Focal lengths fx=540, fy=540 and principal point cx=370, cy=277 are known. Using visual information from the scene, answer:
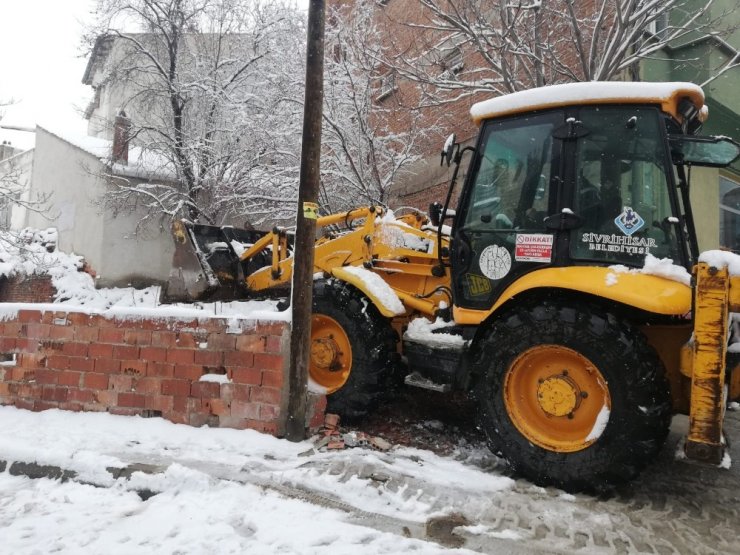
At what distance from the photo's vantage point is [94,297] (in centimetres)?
1364

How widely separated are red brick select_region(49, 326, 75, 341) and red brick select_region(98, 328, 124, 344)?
0.87 ft

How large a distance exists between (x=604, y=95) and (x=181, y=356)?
344 cm

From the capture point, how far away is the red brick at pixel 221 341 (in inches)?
156

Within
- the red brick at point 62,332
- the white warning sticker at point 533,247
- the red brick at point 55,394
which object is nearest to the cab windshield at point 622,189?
the white warning sticker at point 533,247

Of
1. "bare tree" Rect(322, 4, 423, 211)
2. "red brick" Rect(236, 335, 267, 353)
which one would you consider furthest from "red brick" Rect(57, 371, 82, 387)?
"bare tree" Rect(322, 4, 423, 211)

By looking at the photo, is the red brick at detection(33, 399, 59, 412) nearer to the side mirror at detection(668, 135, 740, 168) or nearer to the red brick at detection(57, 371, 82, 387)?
the red brick at detection(57, 371, 82, 387)

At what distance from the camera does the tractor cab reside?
11.0 ft

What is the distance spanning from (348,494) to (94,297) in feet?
41.6

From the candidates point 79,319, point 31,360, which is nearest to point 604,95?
point 79,319

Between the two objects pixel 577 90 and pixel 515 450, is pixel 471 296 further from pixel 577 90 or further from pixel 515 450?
pixel 577 90

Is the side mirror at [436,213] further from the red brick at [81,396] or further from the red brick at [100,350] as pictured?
the red brick at [81,396]

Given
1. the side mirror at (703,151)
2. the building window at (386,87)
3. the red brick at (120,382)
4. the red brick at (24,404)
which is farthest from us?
the building window at (386,87)

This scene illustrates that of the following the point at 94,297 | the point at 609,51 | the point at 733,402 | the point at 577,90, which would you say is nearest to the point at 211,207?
the point at 94,297

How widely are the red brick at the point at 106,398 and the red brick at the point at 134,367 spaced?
19cm
